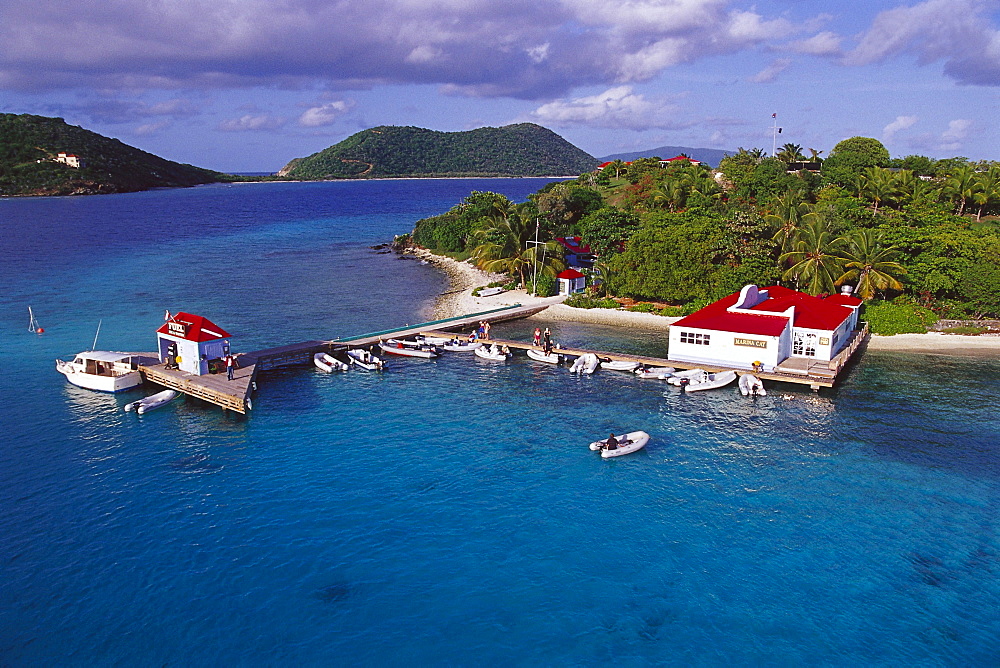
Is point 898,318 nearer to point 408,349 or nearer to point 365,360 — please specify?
point 408,349

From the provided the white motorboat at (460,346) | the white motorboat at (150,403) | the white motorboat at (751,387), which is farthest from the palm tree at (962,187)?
the white motorboat at (150,403)

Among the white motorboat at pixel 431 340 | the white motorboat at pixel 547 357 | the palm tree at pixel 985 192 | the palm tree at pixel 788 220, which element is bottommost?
the white motorboat at pixel 547 357

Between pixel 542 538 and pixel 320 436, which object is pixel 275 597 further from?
pixel 320 436

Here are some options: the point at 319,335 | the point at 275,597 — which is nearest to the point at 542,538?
the point at 275,597

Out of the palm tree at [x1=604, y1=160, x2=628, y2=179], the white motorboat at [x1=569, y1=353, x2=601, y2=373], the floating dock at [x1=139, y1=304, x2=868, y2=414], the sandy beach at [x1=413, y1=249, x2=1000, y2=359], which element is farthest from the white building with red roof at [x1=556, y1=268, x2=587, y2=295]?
the palm tree at [x1=604, y1=160, x2=628, y2=179]

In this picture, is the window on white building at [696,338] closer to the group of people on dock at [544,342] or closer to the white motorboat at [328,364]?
the group of people on dock at [544,342]

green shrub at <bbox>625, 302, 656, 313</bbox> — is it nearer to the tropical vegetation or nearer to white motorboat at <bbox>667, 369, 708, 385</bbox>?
the tropical vegetation

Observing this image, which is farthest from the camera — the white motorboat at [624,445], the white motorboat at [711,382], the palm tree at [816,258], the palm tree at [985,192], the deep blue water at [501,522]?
the palm tree at [985,192]
